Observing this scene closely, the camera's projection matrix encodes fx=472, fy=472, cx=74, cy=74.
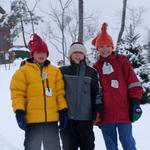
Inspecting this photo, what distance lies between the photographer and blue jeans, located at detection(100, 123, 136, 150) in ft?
18.0

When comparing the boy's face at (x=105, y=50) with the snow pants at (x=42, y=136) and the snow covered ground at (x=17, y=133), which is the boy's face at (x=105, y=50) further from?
the snow covered ground at (x=17, y=133)

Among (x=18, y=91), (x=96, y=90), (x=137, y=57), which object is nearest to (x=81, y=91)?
(x=96, y=90)

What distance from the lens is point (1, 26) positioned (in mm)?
48844

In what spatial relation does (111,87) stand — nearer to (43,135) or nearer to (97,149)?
(43,135)

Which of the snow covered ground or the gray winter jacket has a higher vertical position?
the gray winter jacket

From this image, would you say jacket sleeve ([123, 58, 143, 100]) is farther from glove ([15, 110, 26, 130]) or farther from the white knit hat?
glove ([15, 110, 26, 130])

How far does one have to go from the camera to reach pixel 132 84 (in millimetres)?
5441

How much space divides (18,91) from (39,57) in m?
0.48

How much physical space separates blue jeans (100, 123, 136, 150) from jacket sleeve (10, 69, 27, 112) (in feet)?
3.50

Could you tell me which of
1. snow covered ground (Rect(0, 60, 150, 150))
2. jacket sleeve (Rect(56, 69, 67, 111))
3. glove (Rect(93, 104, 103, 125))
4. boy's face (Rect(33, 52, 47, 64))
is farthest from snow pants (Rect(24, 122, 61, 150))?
snow covered ground (Rect(0, 60, 150, 150))

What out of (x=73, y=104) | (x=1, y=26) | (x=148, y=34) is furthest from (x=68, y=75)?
(x=148, y=34)

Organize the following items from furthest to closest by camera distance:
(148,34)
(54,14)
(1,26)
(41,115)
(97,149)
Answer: (148,34) → (54,14) → (1,26) → (97,149) → (41,115)

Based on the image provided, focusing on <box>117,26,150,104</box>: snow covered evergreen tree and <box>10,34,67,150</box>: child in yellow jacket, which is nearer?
<box>10,34,67,150</box>: child in yellow jacket

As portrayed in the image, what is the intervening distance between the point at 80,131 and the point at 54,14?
52430 mm
